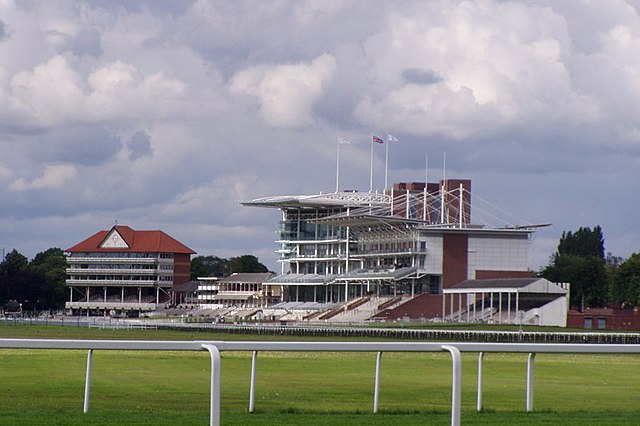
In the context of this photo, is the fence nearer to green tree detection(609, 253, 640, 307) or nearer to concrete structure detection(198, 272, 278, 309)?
green tree detection(609, 253, 640, 307)

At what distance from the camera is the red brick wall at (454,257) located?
Answer: 128750mm

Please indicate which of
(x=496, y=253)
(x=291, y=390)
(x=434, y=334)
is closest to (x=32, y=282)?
(x=496, y=253)

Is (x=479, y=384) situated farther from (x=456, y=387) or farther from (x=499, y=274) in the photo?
(x=499, y=274)

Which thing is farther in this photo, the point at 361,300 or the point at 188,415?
the point at 361,300

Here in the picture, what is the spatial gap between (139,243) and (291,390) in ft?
549

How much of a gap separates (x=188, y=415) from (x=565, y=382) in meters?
5.82

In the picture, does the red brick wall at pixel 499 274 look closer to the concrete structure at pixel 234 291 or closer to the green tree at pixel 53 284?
the concrete structure at pixel 234 291

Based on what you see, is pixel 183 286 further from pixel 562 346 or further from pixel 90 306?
pixel 562 346

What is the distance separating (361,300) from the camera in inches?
5340

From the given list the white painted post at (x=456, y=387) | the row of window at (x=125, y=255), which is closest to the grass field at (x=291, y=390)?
the white painted post at (x=456, y=387)

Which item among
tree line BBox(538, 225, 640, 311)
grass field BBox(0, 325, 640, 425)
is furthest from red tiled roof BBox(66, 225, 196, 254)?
grass field BBox(0, 325, 640, 425)

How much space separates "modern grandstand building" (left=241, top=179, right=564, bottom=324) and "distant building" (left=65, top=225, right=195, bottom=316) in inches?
986

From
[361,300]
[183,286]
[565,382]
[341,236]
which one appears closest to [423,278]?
[361,300]

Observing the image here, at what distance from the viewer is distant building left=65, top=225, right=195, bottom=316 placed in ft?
589
